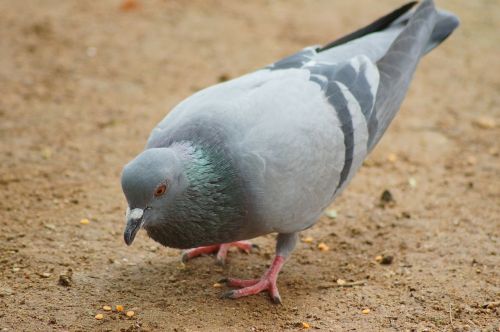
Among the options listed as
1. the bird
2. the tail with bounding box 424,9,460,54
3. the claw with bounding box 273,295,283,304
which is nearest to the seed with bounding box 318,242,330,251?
the bird

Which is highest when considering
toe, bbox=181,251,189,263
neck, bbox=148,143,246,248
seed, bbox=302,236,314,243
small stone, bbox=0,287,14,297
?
neck, bbox=148,143,246,248

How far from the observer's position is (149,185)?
12.8 ft

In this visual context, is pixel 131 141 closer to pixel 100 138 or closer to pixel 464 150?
pixel 100 138

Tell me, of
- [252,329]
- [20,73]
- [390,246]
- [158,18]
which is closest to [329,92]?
[390,246]

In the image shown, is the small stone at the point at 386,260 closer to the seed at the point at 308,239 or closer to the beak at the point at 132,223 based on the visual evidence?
the seed at the point at 308,239

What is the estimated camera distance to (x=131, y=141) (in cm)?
642

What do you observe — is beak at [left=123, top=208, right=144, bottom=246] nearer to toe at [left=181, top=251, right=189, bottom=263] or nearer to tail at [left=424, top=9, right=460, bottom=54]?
toe at [left=181, top=251, right=189, bottom=263]

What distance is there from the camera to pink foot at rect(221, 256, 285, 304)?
15.1 feet

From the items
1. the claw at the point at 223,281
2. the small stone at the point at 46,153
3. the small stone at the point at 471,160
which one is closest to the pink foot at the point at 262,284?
the claw at the point at 223,281

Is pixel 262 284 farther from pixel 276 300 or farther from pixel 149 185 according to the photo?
pixel 149 185

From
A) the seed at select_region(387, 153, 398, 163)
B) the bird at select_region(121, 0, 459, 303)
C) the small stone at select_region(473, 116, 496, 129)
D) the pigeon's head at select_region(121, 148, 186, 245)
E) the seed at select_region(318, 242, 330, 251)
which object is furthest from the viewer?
the small stone at select_region(473, 116, 496, 129)

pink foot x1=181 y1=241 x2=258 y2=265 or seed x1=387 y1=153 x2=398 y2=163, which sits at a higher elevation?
pink foot x1=181 y1=241 x2=258 y2=265

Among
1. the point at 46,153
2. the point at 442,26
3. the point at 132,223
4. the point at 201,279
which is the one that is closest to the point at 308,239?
the point at 201,279

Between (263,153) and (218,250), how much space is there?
1.22 m
